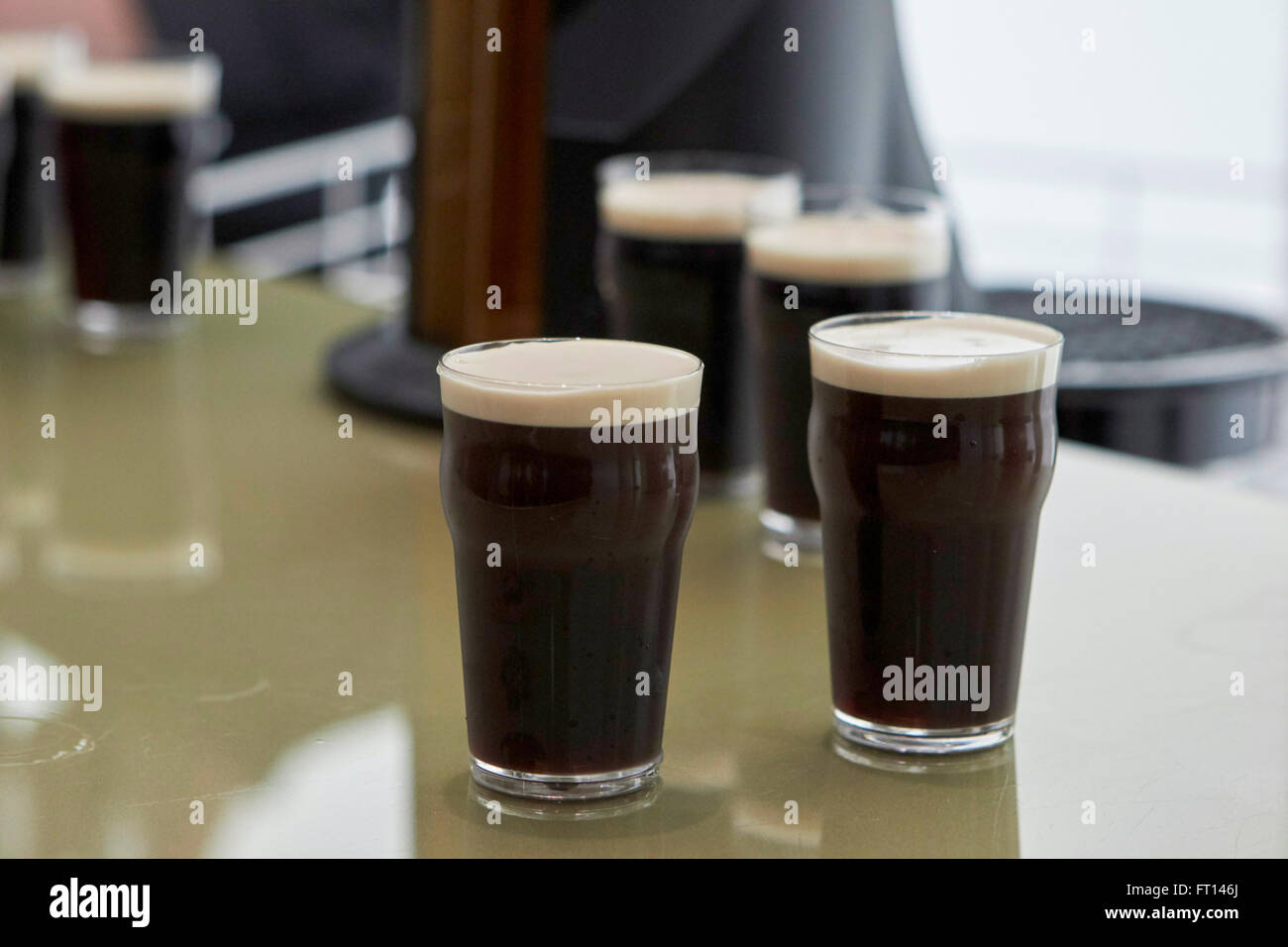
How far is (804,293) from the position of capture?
1254 millimetres

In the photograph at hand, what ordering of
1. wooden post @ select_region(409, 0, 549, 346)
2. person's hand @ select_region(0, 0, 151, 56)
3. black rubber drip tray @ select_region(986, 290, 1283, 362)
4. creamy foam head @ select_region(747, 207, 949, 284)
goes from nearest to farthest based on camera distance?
creamy foam head @ select_region(747, 207, 949, 284), wooden post @ select_region(409, 0, 549, 346), black rubber drip tray @ select_region(986, 290, 1283, 362), person's hand @ select_region(0, 0, 151, 56)

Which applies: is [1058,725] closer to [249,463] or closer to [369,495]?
[369,495]

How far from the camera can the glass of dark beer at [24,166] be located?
6.52 feet

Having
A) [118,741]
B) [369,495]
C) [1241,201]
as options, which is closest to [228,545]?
[369,495]

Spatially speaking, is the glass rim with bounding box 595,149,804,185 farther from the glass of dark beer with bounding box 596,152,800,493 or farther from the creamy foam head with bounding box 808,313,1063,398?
the creamy foam head with bounding box 808,313,1063,398

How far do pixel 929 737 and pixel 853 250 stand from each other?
1.47 feet

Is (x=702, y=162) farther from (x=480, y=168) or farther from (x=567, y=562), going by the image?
(x=567, y=562)

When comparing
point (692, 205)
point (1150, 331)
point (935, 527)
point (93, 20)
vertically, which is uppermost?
point (93, 20)

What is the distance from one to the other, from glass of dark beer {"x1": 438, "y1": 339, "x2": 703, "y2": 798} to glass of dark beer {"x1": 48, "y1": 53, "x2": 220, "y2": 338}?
1.07 m

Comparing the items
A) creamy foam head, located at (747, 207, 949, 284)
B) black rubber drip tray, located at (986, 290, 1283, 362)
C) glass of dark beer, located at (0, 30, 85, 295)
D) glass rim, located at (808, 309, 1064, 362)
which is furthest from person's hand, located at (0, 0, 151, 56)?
glass rim, located at (808, 309, 1064, 362)

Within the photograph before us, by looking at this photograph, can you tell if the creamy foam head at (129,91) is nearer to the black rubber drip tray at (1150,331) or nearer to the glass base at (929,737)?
the black rubber drip tray at (1150,331)

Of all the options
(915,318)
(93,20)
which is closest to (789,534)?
(915,318)

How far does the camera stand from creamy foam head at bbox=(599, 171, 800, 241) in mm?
1342

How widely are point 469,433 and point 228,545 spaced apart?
0.45 m
